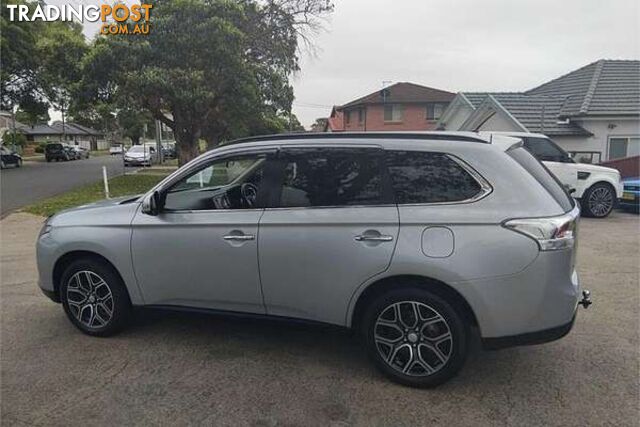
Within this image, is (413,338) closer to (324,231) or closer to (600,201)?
(324,231)

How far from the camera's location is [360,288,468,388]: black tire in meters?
3.26

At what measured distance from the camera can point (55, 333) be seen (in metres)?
4.38

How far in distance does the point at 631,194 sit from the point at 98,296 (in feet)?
39.4

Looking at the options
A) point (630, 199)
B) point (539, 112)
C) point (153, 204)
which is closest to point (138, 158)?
point (539, 112)

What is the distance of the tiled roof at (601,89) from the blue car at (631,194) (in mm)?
5461

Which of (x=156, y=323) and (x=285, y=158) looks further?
(x=156, y=323)

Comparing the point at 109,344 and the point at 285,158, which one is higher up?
the point at 285,158

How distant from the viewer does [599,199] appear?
11.2 metres

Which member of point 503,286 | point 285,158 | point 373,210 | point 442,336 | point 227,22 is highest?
point 227,22

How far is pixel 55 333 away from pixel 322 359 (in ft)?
8.01

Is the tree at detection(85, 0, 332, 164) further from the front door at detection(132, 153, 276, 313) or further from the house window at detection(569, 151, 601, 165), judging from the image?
the front door at detection(132, 153, 276, 313)

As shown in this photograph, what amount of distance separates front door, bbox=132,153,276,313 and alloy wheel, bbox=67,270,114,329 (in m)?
0.40

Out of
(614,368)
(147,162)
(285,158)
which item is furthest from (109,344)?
(147,162)

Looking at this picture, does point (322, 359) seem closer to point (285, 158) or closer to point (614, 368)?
point (285, 158)
